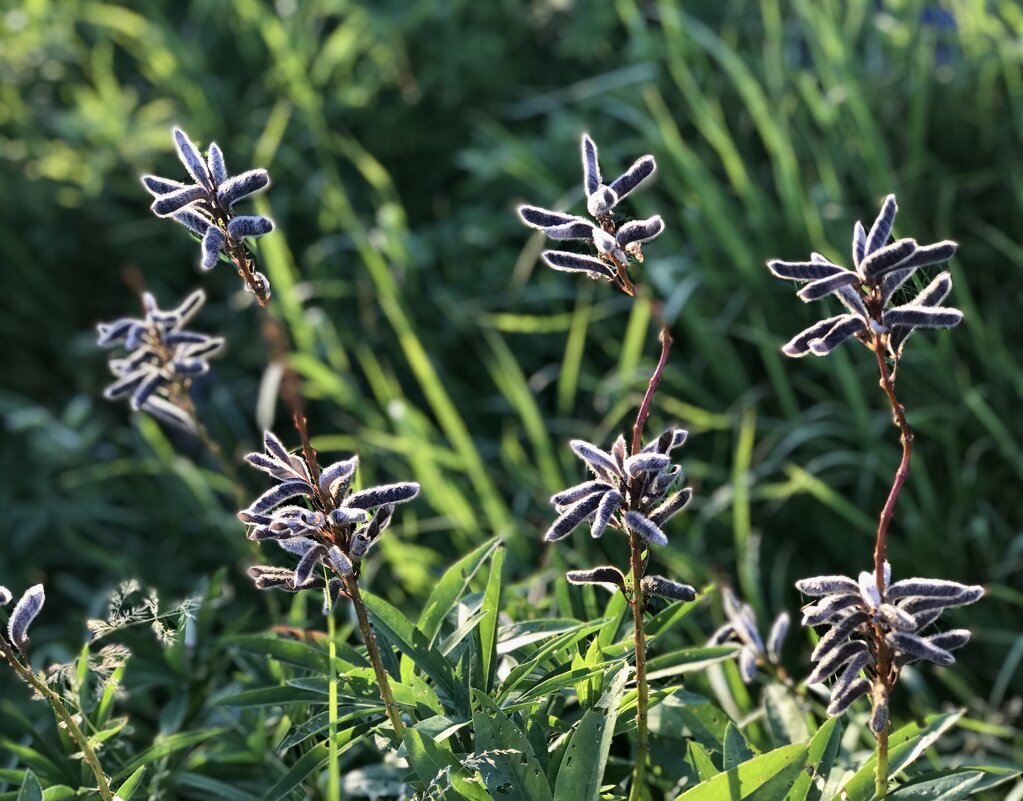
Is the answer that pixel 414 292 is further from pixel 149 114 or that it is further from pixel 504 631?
pixel 504 631

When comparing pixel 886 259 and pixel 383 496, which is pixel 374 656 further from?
pixel 886 259

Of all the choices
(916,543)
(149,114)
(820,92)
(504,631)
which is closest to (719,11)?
(820,92)

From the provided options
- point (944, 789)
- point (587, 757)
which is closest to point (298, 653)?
point (587, 757)

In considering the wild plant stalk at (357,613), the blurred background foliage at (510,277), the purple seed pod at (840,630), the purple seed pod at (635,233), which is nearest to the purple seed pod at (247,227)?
the wild plant stalk at (357,613)

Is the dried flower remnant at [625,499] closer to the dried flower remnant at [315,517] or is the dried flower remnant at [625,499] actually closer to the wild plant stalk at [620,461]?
the wild plant stalk at [620,461]

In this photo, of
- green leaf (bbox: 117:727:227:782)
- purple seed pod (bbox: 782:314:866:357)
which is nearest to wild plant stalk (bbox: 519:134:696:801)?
purple seed pod (bbox: 782:314:866:357)
